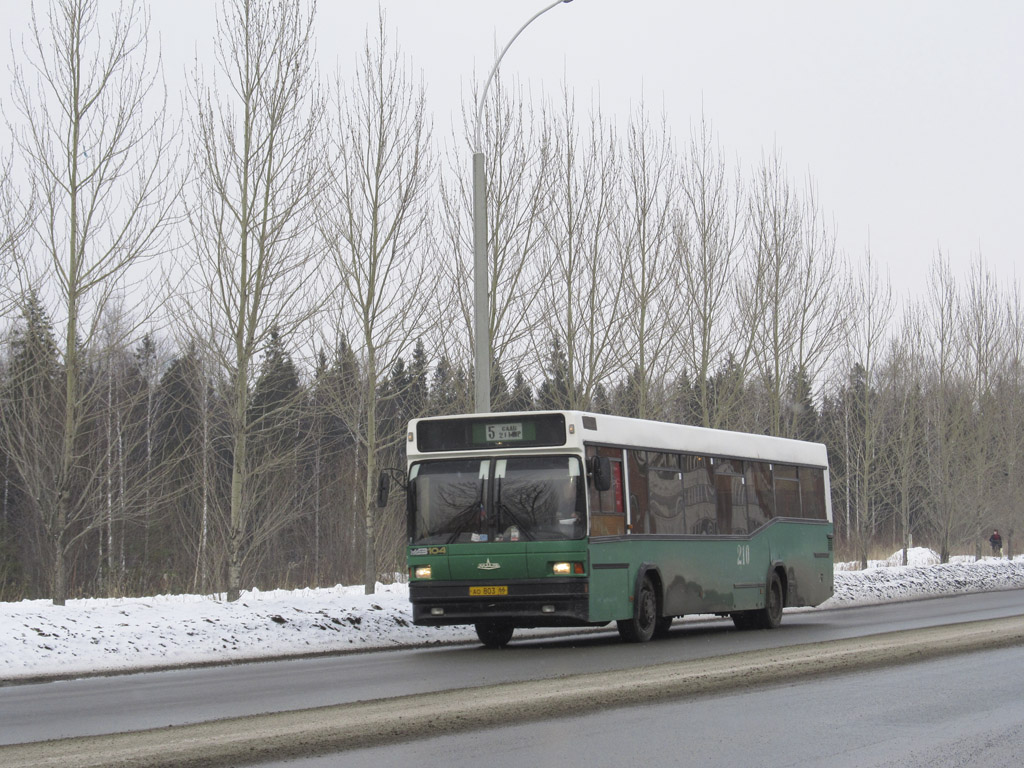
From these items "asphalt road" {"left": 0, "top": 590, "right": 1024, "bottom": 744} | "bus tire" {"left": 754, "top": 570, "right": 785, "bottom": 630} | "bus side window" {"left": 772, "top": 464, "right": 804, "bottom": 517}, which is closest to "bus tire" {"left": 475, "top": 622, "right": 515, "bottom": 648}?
"asphalt road" {"left": 0, "top": 590, "right": 1024, "bottom": 744}

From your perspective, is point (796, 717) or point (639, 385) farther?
point (639, 385)

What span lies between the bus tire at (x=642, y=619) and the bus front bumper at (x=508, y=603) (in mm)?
1348

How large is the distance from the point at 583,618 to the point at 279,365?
9734mm

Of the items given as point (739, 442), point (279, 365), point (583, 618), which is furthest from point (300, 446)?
point (583, 618)

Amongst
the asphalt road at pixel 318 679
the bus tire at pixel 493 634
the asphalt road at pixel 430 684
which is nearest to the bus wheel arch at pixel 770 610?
the asphalt road at pixel 318 679

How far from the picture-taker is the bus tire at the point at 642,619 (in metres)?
18.0

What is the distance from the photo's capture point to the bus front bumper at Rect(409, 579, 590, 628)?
16656mm

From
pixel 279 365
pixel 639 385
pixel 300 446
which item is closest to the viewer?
pixel 279 365

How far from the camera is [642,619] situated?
18.4 meters

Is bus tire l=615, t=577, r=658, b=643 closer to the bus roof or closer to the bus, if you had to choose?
the bus

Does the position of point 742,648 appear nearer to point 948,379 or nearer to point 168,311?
point 168,311

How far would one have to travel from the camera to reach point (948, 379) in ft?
168

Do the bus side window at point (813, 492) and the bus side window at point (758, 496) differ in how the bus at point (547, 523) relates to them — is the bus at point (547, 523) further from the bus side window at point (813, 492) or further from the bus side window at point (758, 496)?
the bus side window at point (813, 492)

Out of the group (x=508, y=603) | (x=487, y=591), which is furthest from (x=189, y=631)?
(x=508, y=603)
